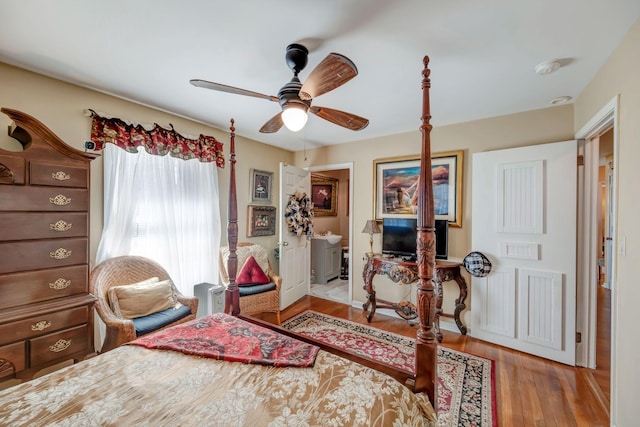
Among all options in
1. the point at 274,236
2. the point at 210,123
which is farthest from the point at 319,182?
the point at 210,123

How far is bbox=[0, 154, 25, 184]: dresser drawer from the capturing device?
1628 millimetres

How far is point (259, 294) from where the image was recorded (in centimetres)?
309

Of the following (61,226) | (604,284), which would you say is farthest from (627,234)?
(604,284)

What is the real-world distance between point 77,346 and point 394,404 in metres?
2.19

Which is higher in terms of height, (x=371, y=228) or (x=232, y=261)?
(x=371, y=228)

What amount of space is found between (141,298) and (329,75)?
233 centimetres

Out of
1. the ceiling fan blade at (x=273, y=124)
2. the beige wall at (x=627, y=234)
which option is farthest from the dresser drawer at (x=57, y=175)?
the beige wall at (x=627, y=234)

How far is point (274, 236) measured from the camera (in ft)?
13.9

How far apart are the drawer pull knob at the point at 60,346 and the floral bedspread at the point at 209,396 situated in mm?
797

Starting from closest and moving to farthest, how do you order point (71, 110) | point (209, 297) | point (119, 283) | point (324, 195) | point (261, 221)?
1. point (71, 110)
2. point (119, 283)
3. point (209, 297)
4. point (261, 221)
5. point (324, 195)

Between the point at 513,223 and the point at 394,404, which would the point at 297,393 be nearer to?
the point at 394,404

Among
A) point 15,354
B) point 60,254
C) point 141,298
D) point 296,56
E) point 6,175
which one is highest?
point 296,56

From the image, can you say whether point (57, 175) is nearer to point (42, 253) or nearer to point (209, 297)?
point (42, 253)

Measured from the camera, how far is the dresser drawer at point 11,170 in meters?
1.63
